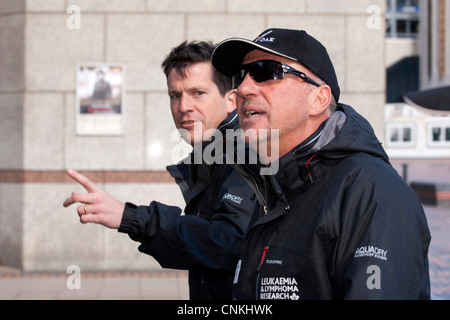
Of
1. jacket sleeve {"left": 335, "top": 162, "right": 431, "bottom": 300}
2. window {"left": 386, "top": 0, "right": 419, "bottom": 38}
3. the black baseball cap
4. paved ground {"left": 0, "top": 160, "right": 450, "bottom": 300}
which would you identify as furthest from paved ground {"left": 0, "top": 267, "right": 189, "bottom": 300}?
window {"left": 386, "top": 0, "right": 419, "bottom": 38}

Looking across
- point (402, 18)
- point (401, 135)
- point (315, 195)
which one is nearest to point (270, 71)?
point (315, 195)

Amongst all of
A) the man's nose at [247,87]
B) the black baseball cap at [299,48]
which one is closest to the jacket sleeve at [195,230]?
the man's nose at [247,87]

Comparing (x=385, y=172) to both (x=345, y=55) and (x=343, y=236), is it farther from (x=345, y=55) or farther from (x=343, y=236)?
(x=345, y=55)

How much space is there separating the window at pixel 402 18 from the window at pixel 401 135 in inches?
1006

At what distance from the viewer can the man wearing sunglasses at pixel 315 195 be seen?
153 cm

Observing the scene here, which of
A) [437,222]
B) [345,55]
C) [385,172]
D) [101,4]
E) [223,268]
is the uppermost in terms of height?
[101,4]

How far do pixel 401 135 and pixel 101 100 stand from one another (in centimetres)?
3118

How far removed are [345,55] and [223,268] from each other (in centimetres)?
562

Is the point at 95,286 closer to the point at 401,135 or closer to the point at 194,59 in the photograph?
the point at 194,59

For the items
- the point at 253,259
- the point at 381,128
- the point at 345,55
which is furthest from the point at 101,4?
the point at 253,259

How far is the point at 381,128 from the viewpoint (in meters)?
7.40

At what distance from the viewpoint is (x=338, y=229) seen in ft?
5.30
